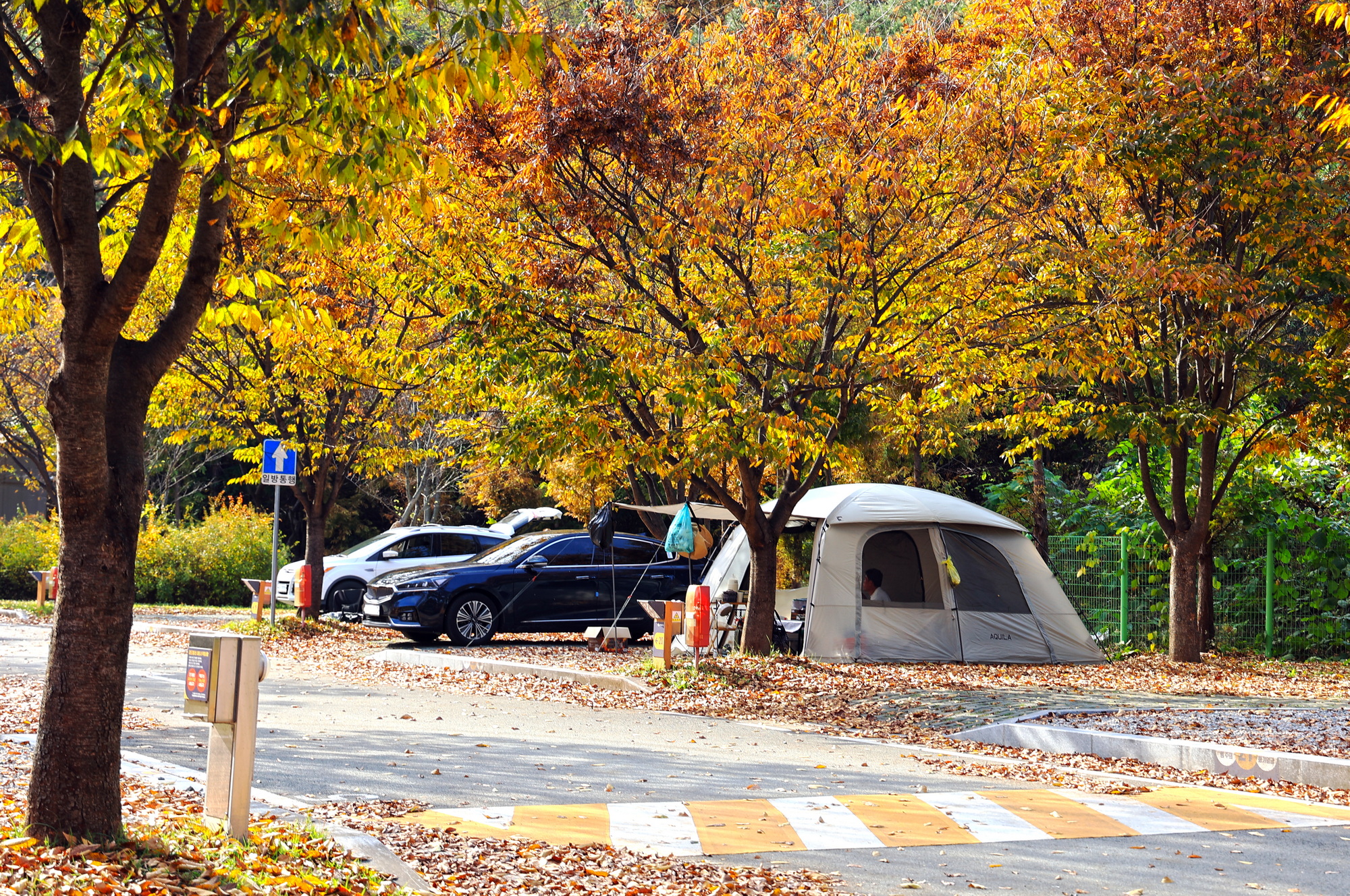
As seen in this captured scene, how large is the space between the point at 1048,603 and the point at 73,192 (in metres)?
14.8

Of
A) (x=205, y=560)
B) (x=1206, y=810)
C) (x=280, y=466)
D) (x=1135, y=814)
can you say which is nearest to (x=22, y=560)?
(x=205, y=560)

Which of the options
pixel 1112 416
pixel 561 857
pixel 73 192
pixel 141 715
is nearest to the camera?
pixel 73 192

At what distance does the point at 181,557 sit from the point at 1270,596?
21.8 metres

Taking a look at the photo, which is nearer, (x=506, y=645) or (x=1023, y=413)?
(x=1023, y=413)

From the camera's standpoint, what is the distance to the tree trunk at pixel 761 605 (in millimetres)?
14898

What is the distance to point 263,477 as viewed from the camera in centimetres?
1752

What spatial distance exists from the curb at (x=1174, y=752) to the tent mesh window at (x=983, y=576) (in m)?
6.52

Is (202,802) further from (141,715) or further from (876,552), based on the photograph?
(876,552)

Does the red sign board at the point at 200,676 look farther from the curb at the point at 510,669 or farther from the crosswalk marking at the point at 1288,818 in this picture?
the curb at the point at 510,669

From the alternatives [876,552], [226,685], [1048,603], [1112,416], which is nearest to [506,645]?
[876,552]

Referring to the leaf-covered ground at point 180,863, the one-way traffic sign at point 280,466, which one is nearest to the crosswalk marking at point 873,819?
the leaf-covered ground at point 180,863

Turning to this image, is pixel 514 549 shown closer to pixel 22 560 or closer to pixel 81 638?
pixel 81 638

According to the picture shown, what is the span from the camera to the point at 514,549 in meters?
18.9

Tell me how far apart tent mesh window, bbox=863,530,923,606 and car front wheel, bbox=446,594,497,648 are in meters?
5.17
